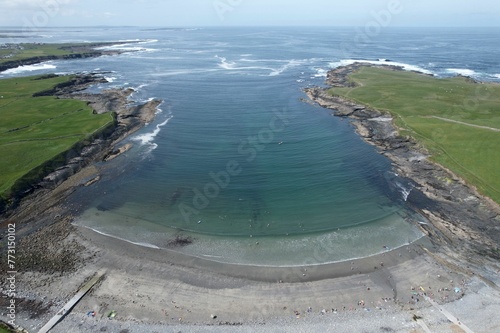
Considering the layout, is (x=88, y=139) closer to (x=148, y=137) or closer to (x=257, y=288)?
(x=148, y=137)

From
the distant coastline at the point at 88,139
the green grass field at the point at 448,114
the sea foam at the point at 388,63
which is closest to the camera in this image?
the distant coastline at the point at 88,139

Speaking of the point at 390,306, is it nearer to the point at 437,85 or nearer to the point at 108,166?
the point at 108,166

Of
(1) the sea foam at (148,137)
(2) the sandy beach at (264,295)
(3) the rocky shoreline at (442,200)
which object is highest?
A: (1) the sea foam at (148,137)

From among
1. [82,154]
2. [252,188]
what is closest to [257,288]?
[252,188]

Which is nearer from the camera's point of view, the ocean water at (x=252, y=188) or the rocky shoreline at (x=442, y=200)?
the rocky shoreline at (x=442, y=200)

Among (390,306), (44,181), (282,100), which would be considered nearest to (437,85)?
(282,100)

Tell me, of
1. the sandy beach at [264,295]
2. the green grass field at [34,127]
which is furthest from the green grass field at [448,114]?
the green grass field at [34,127]

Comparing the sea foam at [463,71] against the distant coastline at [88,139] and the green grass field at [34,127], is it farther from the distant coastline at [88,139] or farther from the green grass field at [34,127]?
the green grass field at [34,127]
